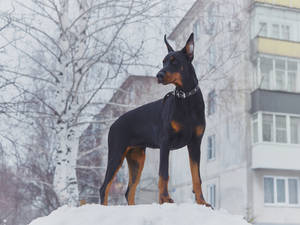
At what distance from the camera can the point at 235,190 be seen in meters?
22.3

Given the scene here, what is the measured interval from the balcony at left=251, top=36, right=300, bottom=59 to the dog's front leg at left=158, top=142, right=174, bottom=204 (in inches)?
673

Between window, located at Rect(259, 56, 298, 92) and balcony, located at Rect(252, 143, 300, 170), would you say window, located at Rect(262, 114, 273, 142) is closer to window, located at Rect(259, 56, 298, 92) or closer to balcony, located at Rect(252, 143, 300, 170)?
balcony, located at Rect(252, 143, 300, 170)

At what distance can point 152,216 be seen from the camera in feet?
13.9

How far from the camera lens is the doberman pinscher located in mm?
4539

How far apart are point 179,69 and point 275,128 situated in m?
17.2

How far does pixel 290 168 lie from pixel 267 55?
5.18 m

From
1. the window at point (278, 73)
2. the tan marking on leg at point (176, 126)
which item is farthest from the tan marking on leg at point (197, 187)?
the window at point (278, 73)

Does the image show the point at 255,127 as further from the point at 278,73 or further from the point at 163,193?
the point at 163,193

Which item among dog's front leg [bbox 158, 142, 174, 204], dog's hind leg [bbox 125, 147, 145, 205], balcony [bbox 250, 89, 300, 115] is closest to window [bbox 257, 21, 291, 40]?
balcony [bbox 250, 89, 300, 115]

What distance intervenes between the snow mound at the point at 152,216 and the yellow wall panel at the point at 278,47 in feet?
56.8

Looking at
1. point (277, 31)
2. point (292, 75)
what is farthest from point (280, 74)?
point (277, 31)

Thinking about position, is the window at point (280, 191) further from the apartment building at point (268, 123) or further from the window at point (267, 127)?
the window at point (267, 127)

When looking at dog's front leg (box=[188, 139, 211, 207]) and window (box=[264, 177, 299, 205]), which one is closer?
dog's front leg (box=[188, 139, 211, 207])

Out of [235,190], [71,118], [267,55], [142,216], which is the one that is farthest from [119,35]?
[235,190]
